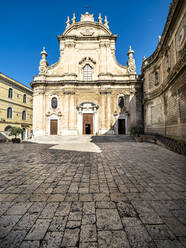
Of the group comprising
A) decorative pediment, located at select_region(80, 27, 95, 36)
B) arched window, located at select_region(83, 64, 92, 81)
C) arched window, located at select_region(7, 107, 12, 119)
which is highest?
decorative pediment, located at select_region(80, 27, 95, 36)

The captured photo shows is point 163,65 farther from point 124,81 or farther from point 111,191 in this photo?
point 111,191

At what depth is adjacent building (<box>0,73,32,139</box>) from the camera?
2198cm

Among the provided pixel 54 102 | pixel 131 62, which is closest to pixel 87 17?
pixel 131 62

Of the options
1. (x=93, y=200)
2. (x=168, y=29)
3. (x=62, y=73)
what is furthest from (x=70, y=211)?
(x=62, y=73)

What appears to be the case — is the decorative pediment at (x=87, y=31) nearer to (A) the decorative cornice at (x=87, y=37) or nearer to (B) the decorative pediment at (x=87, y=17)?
(A) the decorative cornice at (x=87, y=37)

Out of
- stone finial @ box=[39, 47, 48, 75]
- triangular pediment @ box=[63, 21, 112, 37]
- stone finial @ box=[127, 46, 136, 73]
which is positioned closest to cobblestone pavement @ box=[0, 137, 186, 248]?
stone finial @ box=[127, 46, 136, 73]

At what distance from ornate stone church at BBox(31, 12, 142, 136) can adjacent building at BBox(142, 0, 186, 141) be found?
4.63m

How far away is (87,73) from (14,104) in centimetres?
1659

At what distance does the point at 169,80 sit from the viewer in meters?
9.52

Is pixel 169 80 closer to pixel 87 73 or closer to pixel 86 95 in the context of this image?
pixel 86 95

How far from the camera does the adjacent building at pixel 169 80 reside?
→ 7707 mm

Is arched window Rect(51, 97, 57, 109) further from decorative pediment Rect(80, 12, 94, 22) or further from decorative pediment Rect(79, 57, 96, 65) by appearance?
decorative pediment Rect(80, 12, 94, 22)

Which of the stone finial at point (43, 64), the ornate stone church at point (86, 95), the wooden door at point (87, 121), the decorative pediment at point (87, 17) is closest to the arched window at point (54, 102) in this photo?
the ornate stone church at point (86, 95)

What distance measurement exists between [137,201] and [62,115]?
18.7 m
